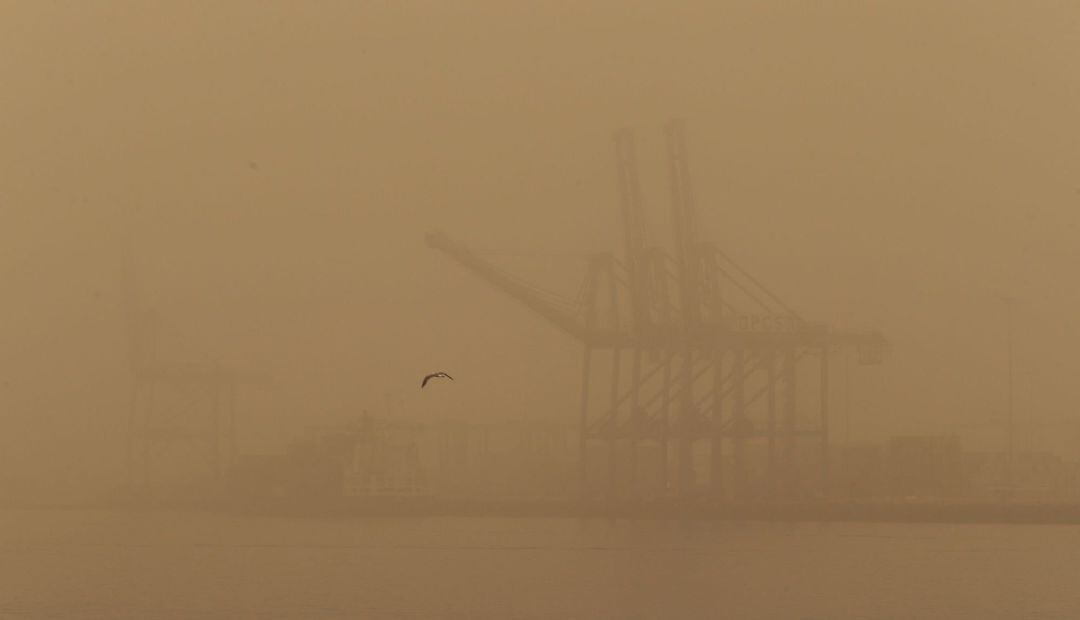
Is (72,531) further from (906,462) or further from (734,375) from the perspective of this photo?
(906,462)

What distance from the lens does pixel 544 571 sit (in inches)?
1864

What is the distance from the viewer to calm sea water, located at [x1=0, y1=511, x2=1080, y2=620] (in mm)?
Answer: 39031

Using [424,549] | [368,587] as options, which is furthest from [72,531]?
[368,587]

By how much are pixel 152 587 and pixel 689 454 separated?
1253 inches

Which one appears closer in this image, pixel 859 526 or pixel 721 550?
pixel 721 550

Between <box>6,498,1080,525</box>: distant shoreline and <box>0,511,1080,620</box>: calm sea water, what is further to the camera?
<box>6,498,1080,525</box>: distant shoreline

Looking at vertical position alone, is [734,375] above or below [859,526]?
above

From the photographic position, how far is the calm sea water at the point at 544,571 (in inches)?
1537

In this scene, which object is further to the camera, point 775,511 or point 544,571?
point 775,511

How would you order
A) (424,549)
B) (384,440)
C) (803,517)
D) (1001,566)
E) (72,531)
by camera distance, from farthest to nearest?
(384,440)
(803,517)
(72,531)
(424,549)
(1001,566)

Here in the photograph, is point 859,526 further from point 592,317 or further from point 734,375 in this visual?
point 592,317

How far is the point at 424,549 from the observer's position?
53.3 m

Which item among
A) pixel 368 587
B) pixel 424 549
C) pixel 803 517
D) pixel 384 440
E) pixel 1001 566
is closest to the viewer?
pixel 368 587

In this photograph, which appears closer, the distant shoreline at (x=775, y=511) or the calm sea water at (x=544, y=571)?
the calm sea water at (x=544, y=571)
